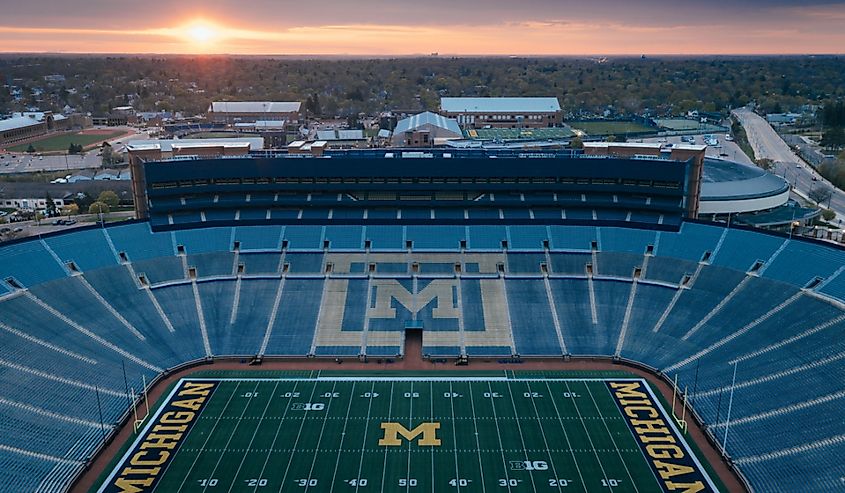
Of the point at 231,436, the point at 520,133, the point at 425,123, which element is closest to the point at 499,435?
the point at 231,436

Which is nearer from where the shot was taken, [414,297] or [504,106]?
[414,297]

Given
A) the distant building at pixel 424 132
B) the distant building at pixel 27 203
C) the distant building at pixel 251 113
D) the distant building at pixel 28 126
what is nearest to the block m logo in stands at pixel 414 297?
the distant building at pixel 424 132

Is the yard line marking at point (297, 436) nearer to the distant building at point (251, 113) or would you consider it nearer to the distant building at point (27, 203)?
the distant building at point (27, 203)

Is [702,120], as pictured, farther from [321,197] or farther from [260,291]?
[260,291]

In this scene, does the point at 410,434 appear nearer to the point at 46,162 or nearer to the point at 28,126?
the point at 46,162

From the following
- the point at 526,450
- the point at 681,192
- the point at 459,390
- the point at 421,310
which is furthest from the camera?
the point at 681,192

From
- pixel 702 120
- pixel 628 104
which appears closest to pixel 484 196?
pixel 702 120

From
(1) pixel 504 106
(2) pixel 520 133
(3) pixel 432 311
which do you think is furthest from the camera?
(1) pixel 504 106
